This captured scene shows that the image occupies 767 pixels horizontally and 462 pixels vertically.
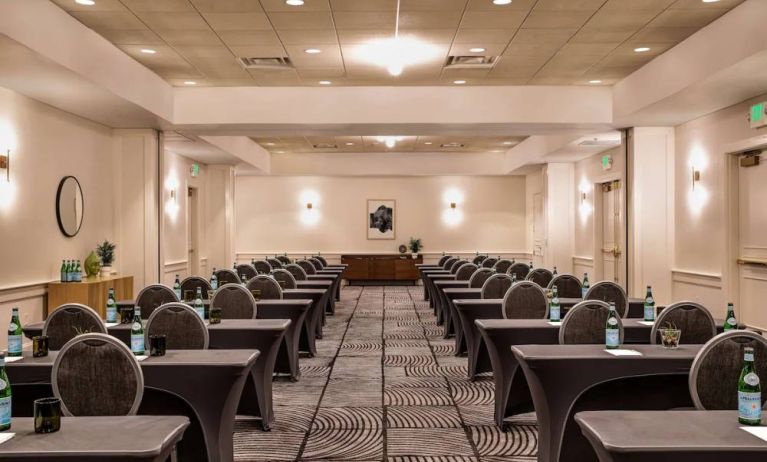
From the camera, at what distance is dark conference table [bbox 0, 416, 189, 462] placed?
226 cm

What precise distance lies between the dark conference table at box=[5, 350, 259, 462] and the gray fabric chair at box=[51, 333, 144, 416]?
1.54ft

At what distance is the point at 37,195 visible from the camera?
321 inches

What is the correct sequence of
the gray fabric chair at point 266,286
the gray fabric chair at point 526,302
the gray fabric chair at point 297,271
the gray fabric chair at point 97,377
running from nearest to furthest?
the gray fabric chair at point 97,377 → the gray fabric chair at point 526,302 → the gray fabric chair at point 266,286 → the gray fabric chair at point 297,271

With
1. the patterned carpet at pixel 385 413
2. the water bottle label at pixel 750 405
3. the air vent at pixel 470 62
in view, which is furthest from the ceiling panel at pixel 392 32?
the water bottle label at pixel 750 405

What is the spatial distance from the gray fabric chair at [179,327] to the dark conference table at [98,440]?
1.71m

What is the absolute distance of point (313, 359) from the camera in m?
7.57

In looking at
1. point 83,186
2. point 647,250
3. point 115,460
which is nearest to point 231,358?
point 115,460

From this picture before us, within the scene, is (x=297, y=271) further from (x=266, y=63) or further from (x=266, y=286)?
(x=266, y=63)

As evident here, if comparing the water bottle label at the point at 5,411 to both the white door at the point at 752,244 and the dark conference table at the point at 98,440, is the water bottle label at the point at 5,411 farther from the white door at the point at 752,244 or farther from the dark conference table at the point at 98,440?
the white door at the point at 752,244

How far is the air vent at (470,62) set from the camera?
8422 mm

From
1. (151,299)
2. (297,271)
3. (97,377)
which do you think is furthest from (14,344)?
(297,271)

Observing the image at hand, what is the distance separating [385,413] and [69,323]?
7.48 feet

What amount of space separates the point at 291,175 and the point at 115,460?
1622 cm

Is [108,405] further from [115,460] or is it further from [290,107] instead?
[290,107]
